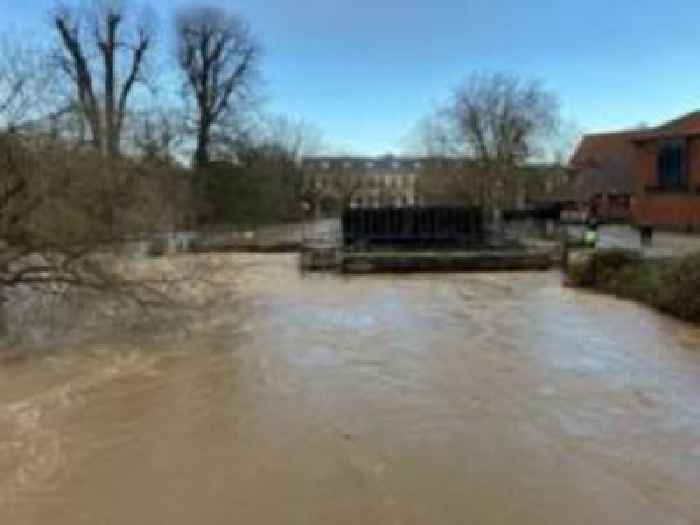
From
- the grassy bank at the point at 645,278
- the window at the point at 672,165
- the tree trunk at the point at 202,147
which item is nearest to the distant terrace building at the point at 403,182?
the tree trunk at the point at 202,147

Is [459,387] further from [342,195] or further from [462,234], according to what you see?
[342,195]

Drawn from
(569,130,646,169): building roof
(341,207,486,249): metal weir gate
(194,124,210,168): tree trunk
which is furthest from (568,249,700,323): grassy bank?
(569,130,646,169): building roof

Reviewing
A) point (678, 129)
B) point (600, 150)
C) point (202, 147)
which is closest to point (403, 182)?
point (600, 150)

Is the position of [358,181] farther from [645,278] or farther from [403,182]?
[645,278]

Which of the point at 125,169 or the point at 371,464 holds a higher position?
the point at 125,169

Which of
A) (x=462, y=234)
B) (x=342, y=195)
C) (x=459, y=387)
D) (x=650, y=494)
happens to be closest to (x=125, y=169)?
(x=459, y=387)

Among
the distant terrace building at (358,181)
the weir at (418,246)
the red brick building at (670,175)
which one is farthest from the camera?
the distant terrace building at (358,181)

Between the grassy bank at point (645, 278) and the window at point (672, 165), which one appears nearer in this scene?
the grassy bank at point (645, 278)

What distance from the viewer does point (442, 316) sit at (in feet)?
66.4

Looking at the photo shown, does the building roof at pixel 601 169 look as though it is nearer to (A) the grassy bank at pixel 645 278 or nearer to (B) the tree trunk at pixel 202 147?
(B) the tree trunk at pixel 202 147

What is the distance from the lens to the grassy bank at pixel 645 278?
20406 millimetres

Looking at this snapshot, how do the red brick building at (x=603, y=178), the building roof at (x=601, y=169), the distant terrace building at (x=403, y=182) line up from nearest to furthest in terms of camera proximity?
the distant terrace building at (x=403, y=182), the red brick building at (x=603, y=178), the building roof at (x=601, y=169)

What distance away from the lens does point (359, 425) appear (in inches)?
444

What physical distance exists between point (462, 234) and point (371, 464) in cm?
2685
